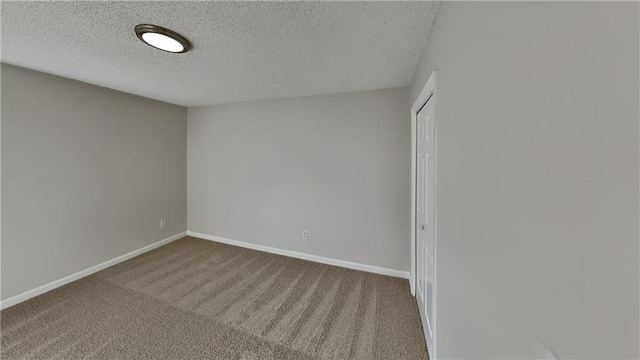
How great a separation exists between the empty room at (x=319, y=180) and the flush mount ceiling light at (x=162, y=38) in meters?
0.03

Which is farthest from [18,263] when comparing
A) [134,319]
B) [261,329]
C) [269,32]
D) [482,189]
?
[482,189]

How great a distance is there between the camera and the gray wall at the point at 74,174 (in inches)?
82.3

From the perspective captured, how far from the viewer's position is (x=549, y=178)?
1.52ft

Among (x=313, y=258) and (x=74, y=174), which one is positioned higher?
(x=74, y=174)

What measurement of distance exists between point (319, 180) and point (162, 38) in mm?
2098

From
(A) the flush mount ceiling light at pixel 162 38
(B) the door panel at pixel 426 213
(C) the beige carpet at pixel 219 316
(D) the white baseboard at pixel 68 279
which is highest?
(A) the flush mount ceiling light at pixel 162 38

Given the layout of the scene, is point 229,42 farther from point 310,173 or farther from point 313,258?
point 313,258

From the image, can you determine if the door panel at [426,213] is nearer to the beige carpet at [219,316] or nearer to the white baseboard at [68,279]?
the beige carpet at [219,316]

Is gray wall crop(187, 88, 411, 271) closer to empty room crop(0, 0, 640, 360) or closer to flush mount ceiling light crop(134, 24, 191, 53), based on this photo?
empty room crop(0, 0, 640, 360)

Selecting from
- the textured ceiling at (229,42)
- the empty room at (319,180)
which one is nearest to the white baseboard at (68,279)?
the empty room at (319,180)

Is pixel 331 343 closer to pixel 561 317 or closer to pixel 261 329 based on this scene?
pixel 261 329

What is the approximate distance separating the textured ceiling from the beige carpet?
7.47 ft

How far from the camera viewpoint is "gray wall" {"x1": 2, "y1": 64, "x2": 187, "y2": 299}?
2090mm

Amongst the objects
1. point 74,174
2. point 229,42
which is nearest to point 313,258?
point 229,42
